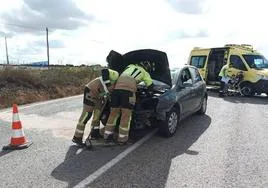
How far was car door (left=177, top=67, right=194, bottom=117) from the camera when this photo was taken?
7780mm

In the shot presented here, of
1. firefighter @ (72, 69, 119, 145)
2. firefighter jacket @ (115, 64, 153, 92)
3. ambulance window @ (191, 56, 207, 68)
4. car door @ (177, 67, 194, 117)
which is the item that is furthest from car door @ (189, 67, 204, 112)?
ambulance window @ (191, 56, 207, 68)

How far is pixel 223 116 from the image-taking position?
9914 mm

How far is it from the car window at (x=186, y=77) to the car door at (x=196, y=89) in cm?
21

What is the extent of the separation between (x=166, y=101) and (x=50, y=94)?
10368 millimetres

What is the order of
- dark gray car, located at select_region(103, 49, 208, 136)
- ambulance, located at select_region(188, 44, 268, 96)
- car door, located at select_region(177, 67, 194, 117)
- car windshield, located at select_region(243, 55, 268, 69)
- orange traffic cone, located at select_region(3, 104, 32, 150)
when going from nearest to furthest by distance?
orange traffic cone, located at select_region(3, 104, 32, 150) → dark gray car, located at select_region(103, 49, 208, 136) → car door, located at select_region(177, 67, 194, 117) → ambulance, located at select_region(188, 44, 268, 96) → car windshield, located at select_region(243, 55, 268, 69)

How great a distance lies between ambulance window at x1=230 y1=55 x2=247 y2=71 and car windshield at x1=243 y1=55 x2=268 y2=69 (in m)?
0.27

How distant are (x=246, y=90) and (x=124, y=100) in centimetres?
1081

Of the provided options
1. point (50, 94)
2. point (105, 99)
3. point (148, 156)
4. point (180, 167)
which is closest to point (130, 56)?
point (105, 99)

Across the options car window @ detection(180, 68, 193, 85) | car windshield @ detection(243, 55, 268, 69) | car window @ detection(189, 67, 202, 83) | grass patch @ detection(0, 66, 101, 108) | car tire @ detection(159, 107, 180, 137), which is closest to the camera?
car tire @ detection(159, 107, 180, 137)

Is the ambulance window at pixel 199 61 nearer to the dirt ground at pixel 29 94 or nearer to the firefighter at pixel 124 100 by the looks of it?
the dirt ground at pixel 29 94

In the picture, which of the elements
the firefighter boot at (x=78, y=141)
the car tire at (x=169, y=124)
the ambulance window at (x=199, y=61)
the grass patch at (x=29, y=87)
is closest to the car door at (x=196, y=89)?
the car tire at (x=169, y=124)

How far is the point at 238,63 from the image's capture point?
639 inches

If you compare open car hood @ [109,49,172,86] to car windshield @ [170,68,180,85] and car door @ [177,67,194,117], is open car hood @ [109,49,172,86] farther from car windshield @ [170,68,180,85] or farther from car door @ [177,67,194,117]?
car door @ [177,67,194,117]

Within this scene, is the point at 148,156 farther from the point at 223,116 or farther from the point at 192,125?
the point at 223,116
